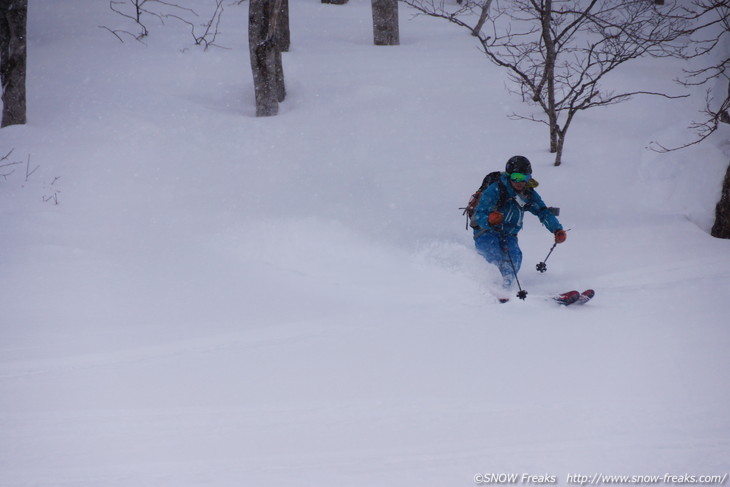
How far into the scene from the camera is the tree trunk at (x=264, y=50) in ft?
34.4

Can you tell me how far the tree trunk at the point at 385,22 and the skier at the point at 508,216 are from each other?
9731 millimetres

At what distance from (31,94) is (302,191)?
6.42 meters

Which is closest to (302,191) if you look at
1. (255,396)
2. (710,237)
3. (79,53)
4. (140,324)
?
(140,324)

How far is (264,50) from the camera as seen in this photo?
10.6m

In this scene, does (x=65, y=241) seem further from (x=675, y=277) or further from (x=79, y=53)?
(x=79, y=53)

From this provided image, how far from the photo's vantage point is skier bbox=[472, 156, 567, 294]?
6301mm

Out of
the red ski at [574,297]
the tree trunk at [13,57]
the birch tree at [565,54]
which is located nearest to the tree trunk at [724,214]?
the birch tree at [565,54]

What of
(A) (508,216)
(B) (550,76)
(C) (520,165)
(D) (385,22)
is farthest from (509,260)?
(D) (385,22)

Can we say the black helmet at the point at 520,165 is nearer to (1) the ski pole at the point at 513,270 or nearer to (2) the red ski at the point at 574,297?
(1) the ski pole at the point at 513,270

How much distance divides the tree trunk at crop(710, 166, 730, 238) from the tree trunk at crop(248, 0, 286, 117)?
7535 mm

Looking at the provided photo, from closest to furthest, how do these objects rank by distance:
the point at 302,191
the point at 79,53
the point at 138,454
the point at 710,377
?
1. the point at 138,454
2. the point at 710,377
3. the point at 302,191
4. the point at 79,53

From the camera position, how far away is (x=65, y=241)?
694cm

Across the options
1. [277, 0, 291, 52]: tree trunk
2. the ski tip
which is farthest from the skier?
[277, 0, 291, 52]: tree trunk

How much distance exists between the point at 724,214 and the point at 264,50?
7837 mm
